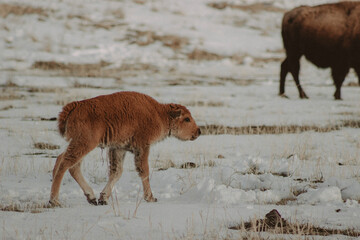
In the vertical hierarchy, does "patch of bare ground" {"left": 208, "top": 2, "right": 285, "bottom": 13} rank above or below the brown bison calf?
above

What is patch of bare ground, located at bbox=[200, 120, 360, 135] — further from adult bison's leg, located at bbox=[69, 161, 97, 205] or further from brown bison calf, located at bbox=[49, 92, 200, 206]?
adult bison's leg, located at bbox=[69, 161, 97, 205]

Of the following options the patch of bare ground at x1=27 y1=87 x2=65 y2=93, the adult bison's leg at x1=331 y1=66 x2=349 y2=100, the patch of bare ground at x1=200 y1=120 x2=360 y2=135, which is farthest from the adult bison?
the patch of bare ground at x1=27 y1=87 x2=65 y2=93

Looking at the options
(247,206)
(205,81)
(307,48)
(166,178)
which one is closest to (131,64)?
(205,81)

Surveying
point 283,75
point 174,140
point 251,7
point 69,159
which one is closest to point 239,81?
point 283,75

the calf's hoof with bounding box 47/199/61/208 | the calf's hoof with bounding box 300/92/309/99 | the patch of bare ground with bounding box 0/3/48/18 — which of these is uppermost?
the patch of bare ground with bounding box 0/3/48/18

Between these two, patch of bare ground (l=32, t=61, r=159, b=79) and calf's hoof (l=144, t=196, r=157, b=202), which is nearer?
calf's hoof (l=144, t=196, r=157, b=202)

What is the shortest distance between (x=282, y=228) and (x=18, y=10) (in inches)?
→ 977

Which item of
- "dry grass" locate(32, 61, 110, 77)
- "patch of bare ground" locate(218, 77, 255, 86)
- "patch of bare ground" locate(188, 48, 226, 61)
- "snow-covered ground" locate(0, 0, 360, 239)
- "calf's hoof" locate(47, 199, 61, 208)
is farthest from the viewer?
"patch of bare ground" locate(188, 48, 226, 61)

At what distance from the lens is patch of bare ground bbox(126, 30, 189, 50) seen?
2433 centimetres

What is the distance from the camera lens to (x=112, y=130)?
5332 mm

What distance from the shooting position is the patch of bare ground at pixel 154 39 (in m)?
24.3

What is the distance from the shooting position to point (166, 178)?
6496 millimetres

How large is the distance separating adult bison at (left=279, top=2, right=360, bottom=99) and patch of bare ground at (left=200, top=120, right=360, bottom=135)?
398cm

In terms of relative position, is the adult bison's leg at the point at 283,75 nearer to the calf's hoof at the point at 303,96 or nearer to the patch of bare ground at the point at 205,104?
the calf's hoof at the point at 303,96
